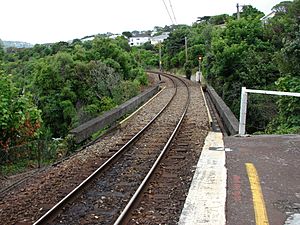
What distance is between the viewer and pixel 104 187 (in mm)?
7137

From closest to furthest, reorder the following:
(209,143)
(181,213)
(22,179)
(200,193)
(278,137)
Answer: (181,213), (200,193), (22,179), (278,137), (209,143)

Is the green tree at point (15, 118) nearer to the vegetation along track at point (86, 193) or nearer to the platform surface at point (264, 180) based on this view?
the vegetation along track at point (86, 193)

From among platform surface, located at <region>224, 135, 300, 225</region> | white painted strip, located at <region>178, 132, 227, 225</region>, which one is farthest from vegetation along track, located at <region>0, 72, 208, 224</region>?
platform surface, located at <region>224, 135, 300, 225</region>

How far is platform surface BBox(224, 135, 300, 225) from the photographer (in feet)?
16.4

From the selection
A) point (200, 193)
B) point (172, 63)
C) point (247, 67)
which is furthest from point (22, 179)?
point (172, 63)

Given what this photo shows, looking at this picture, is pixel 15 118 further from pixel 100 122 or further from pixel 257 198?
pixel 257 198

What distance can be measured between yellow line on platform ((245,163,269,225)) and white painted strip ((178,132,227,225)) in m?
0.42

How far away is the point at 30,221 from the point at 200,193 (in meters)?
2.60

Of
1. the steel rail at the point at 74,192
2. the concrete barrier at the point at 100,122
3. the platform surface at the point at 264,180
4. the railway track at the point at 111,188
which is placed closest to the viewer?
the platform surface at the point at 264,180

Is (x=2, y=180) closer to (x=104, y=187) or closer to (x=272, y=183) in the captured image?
(x=104, y=187)

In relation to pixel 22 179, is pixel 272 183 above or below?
above

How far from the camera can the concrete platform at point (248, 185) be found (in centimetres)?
505

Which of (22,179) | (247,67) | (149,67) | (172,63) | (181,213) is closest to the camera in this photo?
(181,213)

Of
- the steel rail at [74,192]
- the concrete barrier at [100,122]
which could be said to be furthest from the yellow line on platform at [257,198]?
the concrete barrier at [100,122]
